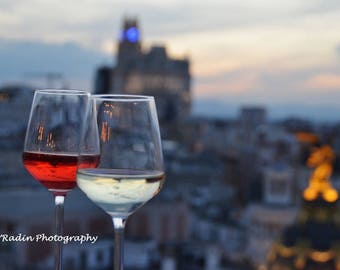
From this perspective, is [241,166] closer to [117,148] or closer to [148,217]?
[148,217]

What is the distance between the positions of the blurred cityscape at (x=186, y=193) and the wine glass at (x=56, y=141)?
80.2 inches

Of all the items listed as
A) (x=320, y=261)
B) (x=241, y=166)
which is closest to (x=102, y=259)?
(x=320, y=261)

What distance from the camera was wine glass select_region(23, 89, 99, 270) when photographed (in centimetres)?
69

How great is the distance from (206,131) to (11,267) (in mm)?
20704

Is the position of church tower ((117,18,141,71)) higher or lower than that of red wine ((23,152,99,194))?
higher

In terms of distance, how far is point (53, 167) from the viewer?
2.26ft

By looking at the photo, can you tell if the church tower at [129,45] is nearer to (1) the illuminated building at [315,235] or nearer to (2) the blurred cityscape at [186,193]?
(2) the blurred cityscape at [186,193]

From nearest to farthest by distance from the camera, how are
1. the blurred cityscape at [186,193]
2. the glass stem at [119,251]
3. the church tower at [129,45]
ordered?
the glass stem at [119,251], the blurred cityscape at [186,193], the church tower at [129,45]

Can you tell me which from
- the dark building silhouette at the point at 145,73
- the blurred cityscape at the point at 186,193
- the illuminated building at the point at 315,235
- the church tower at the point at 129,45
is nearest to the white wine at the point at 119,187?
the blurred cityscape at the point at 186,193

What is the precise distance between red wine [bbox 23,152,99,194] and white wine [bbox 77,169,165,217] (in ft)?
0.09

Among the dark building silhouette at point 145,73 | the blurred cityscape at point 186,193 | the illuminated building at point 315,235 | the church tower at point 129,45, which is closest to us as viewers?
the illuminated building at point 315,235

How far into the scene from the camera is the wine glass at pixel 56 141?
2.26 feet

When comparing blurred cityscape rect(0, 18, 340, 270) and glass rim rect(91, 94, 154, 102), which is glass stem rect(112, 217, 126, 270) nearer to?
glass rim rect(91, 94, 154, 102)

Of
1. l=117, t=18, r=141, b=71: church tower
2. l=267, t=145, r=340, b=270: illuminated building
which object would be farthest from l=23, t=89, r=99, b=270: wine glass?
l=117, t=18, r=141, b=71: church tower
